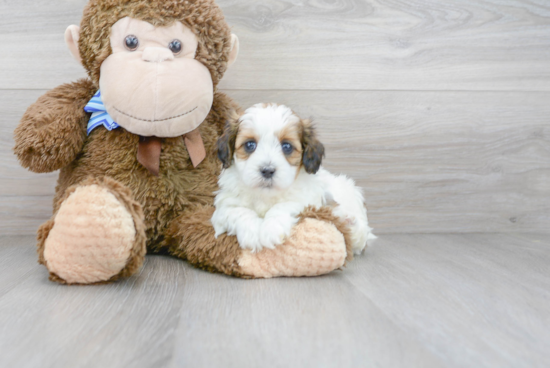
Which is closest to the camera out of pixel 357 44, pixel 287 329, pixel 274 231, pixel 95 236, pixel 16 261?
pixel 287 329

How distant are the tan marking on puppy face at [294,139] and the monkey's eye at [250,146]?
0.24ft

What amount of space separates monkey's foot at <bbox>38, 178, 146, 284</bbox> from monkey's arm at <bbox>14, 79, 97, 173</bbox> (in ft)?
0.87

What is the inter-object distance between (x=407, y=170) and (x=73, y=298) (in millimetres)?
1426

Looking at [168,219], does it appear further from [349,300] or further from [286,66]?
[286,66]

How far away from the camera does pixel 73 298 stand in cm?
111

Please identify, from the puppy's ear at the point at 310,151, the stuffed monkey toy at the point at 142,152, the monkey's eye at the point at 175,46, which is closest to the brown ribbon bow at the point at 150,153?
the stuffed monkey toy at the point at 142,152

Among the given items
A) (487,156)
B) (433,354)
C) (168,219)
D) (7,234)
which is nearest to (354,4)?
(487,156)

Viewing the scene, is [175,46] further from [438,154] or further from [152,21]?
[438,154]

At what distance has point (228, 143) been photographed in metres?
1.40

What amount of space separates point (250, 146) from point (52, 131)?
58 cm

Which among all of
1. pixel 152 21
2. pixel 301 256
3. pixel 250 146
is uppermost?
pixel 152 21

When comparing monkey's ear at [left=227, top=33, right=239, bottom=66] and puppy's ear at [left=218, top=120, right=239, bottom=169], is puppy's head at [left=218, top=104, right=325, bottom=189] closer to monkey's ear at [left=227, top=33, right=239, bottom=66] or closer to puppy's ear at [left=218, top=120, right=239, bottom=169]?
puppy's ear at [left=218, top=120, right=239, bottom=169]

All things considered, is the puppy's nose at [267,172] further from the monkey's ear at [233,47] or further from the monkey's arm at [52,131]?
the monkey's arm at [52,131]

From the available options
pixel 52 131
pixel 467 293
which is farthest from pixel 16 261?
pixel 467 293
